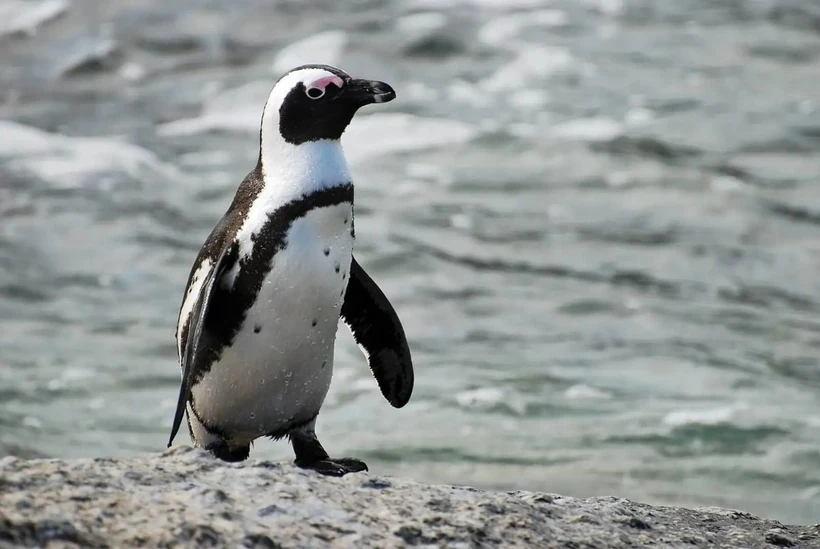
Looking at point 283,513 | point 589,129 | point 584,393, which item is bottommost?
point 283,513

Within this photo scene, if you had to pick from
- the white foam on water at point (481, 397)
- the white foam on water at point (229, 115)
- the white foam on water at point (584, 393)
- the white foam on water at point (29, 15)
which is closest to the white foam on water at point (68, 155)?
the white foam on water at point (229, 115)

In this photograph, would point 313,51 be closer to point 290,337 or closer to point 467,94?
point 467,94

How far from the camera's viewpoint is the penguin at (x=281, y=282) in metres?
3.70

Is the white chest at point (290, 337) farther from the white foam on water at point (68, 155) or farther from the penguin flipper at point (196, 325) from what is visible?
the white foam on water at point (68, 155)

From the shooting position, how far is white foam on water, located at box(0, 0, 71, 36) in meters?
17.0

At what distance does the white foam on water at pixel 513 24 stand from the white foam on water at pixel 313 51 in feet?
5.60

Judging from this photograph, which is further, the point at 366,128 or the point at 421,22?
the point at 421,22

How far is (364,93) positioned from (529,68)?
12313 mm

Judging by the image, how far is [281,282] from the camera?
3707 mm

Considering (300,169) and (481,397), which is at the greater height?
(481,397)

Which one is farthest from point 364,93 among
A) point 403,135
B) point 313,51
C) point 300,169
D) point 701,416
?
point 313,51

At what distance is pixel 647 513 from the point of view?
133 inches

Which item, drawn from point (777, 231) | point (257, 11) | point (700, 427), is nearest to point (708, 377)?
point (700, 427)

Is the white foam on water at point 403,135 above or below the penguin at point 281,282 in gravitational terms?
above
